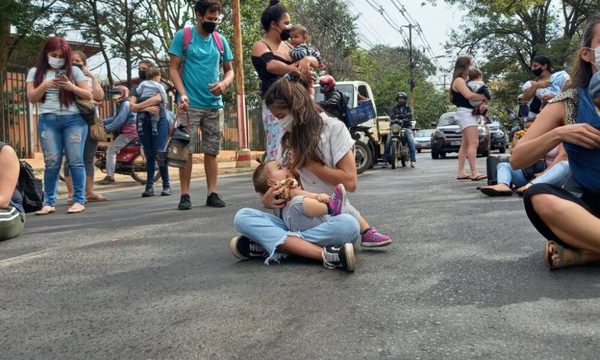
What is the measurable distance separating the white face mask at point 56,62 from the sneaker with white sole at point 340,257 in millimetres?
4244

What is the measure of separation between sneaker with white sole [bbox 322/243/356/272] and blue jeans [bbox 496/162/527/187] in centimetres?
350

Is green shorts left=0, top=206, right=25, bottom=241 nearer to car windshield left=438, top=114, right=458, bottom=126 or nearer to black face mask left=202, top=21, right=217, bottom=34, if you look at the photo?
black face mask left=202, top=21, right=217, bottom=34

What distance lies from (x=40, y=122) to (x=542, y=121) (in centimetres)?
502

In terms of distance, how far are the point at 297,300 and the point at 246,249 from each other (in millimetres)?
934

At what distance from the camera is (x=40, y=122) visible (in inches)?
243

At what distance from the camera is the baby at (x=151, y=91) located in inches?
309

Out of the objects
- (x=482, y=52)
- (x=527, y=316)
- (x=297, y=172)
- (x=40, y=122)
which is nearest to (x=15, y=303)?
(x=297, y=172)

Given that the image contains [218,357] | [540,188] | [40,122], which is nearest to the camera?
[218,357]

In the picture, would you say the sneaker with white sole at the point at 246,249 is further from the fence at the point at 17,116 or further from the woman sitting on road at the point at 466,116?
the fence at the point at 17,116

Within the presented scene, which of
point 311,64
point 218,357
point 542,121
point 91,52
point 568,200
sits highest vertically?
point 91,52

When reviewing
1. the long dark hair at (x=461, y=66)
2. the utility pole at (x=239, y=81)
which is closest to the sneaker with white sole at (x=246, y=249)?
the long dark hair at (x=461, y=66)

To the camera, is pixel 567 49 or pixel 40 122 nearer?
pixel 40 122

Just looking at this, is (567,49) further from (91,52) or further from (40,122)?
(40,122)

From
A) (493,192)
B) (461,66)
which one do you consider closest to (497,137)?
(461,66)
